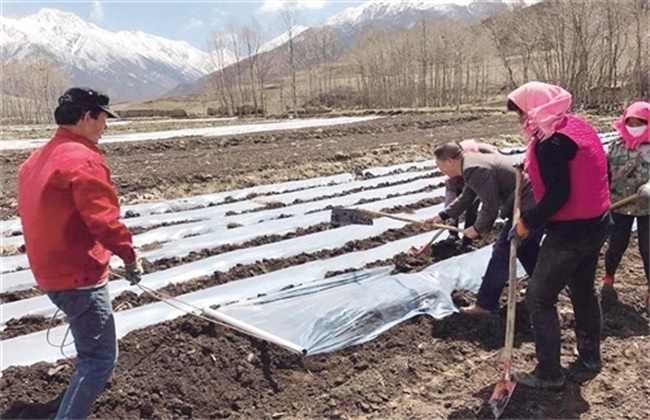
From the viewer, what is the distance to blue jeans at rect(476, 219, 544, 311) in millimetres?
3859

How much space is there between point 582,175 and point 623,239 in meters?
1.81

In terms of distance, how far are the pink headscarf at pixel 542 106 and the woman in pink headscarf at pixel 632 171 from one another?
1.50 metres

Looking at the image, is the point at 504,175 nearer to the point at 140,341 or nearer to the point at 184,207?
the point at 140,341

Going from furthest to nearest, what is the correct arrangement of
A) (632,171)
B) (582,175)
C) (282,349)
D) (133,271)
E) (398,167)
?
(398,167) → (632,171) → (282,349) → (582,175) → (133,271)

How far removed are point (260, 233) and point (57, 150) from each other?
383 cm

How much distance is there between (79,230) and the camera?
8.27 ft

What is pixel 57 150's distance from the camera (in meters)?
2.49

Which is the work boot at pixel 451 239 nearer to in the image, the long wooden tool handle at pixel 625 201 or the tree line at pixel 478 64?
the long wooden tool handle at pixel 625 201

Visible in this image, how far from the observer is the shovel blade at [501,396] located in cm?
295

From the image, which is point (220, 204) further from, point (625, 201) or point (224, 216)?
point (625, 201)

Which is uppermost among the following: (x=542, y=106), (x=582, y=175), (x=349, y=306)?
(x=542, y=106)

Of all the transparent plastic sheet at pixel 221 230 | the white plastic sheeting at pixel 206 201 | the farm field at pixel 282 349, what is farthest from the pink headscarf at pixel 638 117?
the white plastic sheeting at pixel 206 201

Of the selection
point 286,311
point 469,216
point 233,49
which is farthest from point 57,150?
point 233,49

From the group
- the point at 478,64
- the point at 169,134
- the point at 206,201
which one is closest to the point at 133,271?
the point at 206,201
